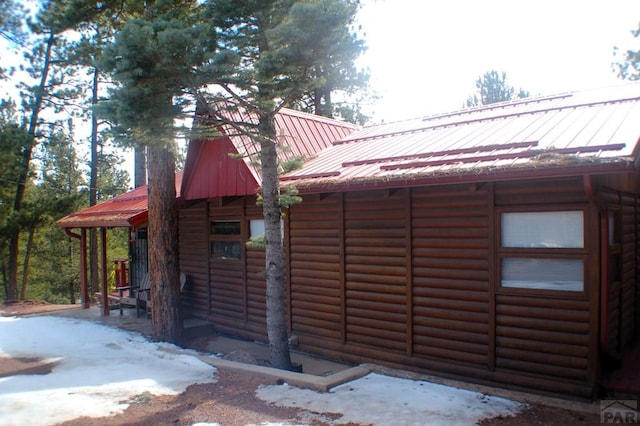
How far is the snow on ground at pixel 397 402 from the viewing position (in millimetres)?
4980

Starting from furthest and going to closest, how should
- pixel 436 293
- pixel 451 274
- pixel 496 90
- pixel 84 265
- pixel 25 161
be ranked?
pixel 496 90, pixel 25 161, pixel 84 265, pixel 436 293, pixel 451 274

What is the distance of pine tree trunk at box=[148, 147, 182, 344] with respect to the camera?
30.8ft

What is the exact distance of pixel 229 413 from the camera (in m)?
5.23

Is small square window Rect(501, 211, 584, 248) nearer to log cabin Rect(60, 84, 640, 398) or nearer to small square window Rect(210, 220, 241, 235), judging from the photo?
log cabin Rect(60, 84, 640, 398)

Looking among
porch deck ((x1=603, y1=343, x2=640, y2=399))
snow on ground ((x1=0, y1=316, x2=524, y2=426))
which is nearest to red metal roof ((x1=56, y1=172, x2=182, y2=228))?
snow on ground ((x1=0, y1=316, x2=524, y2=426))

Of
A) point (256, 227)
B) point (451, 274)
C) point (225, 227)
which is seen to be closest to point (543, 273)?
point (451, 274)

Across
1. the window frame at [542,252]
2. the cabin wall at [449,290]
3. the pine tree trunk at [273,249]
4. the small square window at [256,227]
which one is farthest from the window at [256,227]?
the window frame at [542,252]

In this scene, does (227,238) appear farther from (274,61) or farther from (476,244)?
(476,244)

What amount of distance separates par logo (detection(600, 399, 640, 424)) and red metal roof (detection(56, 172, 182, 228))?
8.80 meters

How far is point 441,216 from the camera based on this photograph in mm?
6477

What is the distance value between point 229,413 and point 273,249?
2.32 metres

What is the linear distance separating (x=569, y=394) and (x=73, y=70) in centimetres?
2000

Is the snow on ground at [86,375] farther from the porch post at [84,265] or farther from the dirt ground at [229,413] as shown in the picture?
the porch post at [84,265]

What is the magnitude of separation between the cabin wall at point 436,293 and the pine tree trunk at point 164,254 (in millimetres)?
2436
